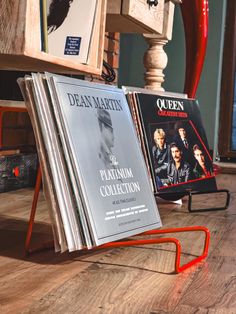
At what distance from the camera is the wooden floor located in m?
0.94

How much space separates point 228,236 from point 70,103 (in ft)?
2.07

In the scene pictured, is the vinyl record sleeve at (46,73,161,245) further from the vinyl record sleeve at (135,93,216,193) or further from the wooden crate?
the wooden crate

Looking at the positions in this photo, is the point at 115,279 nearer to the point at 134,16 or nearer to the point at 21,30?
the point at 21,30

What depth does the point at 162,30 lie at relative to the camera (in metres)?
2.11

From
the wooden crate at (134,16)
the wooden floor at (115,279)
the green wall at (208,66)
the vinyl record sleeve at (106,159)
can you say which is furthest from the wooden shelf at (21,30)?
the green wall at (208,66)

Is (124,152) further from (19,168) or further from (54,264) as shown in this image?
(19,168)

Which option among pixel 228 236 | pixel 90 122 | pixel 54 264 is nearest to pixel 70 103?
pixel 90 122

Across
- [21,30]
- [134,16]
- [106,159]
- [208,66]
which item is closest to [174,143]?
[134,16]

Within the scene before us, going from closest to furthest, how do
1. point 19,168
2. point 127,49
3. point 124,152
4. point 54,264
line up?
point 54,264, point 124,152, point 19,168, point 127,49

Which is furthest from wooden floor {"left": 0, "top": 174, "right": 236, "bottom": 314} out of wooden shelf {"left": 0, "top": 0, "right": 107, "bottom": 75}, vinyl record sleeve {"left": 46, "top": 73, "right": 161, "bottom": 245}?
wooden shelf {"left": 0, "top": 0, "right": 107, "bottom": 75}

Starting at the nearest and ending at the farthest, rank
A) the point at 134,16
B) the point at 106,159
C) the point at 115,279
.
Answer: the point at 115,279 → the point at 106,159 → the point at 134,16

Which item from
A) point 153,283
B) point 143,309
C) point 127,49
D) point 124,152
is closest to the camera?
point 143,309

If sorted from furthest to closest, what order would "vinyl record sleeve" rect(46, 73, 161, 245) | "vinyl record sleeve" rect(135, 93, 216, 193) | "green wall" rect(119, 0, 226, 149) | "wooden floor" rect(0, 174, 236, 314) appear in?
"green wall" rect(119, 0, 226, 149) → "vinyl record sleeve" rect(135, 93, 216, 193) → "vinyl record sleeve" rect(46, 73, 161, 245) → "wooden floor" rect(0, 174, 236, 314)

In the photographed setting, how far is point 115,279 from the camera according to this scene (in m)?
1.09
